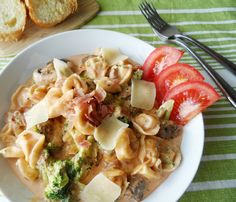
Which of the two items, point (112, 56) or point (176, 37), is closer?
point (112, 56)

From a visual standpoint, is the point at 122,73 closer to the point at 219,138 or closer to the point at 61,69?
the point at 61,69

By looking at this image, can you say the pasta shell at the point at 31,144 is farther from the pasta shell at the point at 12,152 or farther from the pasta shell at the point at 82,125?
the pasta shell at the point at 82,125

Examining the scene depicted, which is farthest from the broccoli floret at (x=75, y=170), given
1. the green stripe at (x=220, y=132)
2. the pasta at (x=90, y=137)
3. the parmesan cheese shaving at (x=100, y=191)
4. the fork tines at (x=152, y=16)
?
the fork tines at (x=152, y=16)

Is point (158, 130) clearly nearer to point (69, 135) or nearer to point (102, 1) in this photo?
point (69, 135)

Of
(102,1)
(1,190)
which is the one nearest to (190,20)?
(102,1)

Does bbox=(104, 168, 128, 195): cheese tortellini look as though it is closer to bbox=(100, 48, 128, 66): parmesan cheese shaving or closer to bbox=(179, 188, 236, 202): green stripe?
bbox=(179, 188, 236, 202): green stripe

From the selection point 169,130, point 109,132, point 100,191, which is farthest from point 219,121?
point 100,191

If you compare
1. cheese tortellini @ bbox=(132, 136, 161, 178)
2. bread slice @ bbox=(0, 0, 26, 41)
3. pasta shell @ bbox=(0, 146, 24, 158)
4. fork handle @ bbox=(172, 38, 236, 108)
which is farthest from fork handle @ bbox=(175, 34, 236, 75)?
pasta shell @ bbox=(0, 146, 24, 158)
